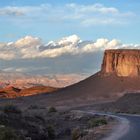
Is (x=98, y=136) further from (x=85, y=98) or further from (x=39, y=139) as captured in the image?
(x=85, y=98)

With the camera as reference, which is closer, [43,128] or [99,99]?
[43,128]

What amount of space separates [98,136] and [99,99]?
152022 mm

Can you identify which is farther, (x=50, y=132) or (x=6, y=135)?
(x=50, y=132)

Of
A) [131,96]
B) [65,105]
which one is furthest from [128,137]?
[65,105]

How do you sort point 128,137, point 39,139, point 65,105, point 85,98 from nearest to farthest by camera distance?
point 128,137 < point 39,139 < point 65,105 < point 85,98

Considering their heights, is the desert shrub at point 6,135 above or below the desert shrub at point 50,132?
above

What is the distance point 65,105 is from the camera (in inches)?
7328

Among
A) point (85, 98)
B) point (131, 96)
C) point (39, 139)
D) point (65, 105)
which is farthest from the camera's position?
point (85, 98)

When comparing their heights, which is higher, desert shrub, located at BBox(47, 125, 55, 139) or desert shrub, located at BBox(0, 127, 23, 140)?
desert shrub, located at BBox(0, 127, 23, 140)

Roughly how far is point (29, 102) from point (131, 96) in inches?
1813

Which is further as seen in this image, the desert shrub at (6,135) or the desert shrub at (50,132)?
the desert shrub at (50,132)

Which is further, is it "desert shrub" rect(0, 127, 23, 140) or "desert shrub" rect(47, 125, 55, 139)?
"desert shrub" rect(47, 125, 55, 139)

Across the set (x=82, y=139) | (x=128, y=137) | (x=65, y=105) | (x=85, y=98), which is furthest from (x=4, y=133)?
(x=85, y=98)

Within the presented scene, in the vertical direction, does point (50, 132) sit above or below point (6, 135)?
below
